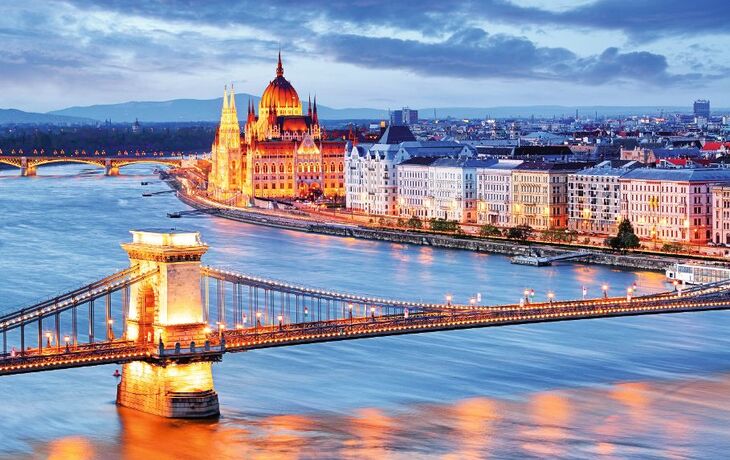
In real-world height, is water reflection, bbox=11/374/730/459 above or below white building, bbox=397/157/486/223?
below

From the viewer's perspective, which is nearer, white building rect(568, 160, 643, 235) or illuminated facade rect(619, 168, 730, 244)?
illuminated facade rect(619, 168, 730, 244)

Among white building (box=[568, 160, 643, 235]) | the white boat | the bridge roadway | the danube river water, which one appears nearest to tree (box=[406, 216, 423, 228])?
white building (box=[568, 160, 643, 235])

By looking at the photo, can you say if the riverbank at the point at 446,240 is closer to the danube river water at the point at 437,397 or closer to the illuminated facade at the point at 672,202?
the illuminated facade at the point at 672,202

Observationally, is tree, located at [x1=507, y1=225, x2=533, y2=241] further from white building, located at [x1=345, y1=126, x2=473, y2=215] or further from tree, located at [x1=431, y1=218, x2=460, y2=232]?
white building, located at [x1=345, y1=126, x2=473, y2=215]

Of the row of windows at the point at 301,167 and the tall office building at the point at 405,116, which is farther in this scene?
the tall office building at the point at 405,116

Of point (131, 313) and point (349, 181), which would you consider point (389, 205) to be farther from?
point (131, 313)

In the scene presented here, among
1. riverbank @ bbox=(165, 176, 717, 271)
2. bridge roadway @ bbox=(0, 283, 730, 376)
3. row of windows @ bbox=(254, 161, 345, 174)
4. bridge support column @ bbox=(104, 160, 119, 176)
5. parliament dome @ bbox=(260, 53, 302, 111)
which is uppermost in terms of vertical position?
parliament dome @ bbox=(260, 53, 302, 111)

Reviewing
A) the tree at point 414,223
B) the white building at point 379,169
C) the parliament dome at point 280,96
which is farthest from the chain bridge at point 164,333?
the parliament dome at point 280,96
